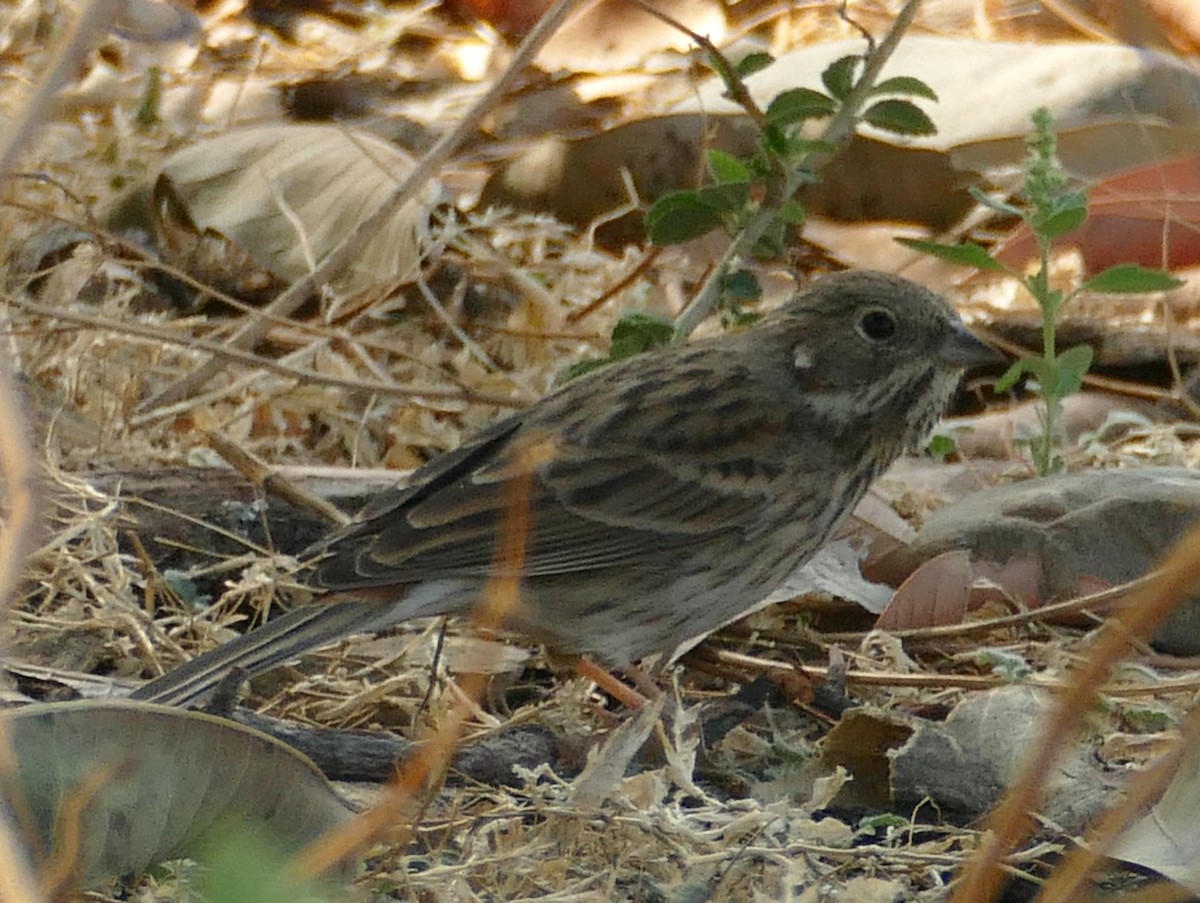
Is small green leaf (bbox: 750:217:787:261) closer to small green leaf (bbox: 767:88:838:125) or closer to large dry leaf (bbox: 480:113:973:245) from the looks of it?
small green leaf (bbox: 767:88:838:125)

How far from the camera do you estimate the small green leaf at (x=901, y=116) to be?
131 inches

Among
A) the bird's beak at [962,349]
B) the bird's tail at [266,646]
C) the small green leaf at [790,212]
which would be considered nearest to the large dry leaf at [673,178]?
the small green leaf at [790,212]

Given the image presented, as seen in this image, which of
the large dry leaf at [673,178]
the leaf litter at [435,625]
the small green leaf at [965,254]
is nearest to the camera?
the leaf litter at [435,625]

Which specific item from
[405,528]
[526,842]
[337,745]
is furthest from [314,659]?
[526,842]

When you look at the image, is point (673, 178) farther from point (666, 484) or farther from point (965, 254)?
point (666, 484)

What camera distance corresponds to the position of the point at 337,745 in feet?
8.00

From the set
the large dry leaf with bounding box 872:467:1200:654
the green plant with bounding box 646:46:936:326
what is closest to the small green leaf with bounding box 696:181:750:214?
the green plant with bounding box 646:46:936:326

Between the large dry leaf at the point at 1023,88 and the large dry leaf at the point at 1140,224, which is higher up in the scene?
the large dry leaf at the point at 1023,88

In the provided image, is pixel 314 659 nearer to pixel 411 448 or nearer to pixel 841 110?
pixel 411 448

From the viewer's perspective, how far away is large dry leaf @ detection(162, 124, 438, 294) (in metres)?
4.13

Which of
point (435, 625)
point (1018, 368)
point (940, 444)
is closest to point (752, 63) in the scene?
point (1018, 368)

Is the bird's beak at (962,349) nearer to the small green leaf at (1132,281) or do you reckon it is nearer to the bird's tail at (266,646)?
the small green leaf at (1132,281)

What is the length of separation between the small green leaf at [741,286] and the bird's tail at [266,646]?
103 cm

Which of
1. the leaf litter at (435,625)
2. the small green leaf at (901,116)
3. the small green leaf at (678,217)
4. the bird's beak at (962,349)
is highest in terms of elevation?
the small green leaf at (901,116)
